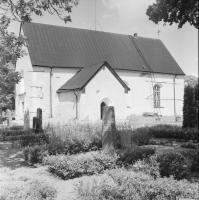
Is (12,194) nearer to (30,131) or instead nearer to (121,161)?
(121,161)

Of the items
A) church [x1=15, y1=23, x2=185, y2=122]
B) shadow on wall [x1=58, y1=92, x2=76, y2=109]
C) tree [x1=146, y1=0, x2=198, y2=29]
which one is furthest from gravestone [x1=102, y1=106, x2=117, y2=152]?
shadow on wall [x1=58, y1=92, x2=76, y2=109]

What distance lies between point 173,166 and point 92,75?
1728 cm

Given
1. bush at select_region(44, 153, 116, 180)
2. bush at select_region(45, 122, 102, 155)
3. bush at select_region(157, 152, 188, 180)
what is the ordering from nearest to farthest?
1. bush at select_region(157, 152, 188, 180)
2. bush at select_region(44, 153, 116, 180)
3. bush at select_region(45, 122, 102, 155)

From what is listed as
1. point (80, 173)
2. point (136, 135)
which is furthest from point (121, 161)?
point (136, 135)

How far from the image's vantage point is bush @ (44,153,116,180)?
22.3ft

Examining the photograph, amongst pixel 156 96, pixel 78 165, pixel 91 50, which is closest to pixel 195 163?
pixel 78 165

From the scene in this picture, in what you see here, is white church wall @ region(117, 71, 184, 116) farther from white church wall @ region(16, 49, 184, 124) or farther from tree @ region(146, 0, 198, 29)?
tree @ region(146, 0, 198, 29)

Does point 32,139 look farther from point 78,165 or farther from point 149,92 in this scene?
point 149,92

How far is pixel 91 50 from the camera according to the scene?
29.8 metres

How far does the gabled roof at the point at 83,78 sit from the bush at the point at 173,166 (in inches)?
655

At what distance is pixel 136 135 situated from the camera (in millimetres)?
12305

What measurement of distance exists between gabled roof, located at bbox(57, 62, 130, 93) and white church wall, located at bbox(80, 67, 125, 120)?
318 mm

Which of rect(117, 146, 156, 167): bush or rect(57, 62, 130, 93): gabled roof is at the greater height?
rect(57, 62, 130, 93): gabled roof

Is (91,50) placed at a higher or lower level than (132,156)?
higher
